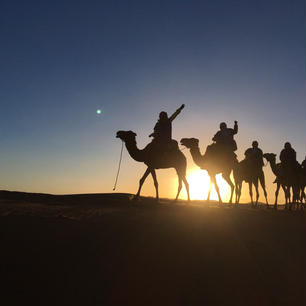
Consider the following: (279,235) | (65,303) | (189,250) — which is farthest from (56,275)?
(279,235)

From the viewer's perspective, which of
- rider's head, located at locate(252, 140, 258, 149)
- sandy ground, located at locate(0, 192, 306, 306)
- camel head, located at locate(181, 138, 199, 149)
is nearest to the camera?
sandy ground, located at locate(0, 192, 306, 306)

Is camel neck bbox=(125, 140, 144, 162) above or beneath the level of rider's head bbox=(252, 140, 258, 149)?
beneath

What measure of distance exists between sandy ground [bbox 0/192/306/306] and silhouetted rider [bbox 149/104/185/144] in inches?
198

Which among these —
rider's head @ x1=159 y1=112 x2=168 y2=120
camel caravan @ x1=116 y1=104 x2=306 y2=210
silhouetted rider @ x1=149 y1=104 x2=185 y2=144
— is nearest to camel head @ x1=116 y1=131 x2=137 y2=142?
camel caravan @ x1=116 y1=104 x2=306 y2=210

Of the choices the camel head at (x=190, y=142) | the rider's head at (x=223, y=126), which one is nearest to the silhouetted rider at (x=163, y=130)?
the camel head at (x=190, y=142)

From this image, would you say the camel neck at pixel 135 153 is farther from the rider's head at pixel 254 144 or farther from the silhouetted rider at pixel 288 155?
the silhouetted rider at pixel 288 155

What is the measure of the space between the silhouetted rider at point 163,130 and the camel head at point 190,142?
0.92 meters

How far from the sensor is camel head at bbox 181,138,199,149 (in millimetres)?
12594

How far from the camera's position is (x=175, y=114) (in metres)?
12.5

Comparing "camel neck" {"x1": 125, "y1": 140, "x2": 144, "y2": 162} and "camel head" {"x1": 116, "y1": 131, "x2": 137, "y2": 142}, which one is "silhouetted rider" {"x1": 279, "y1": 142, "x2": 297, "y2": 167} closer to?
"camel neck" {"x1": 125, "y1": 140, "x2": 144, "y2": 162}

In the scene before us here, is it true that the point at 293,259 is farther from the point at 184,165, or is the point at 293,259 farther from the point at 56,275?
the point at 184,165

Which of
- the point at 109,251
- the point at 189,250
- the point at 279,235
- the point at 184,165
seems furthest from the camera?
the point at 184,165

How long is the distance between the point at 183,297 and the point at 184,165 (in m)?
7.96

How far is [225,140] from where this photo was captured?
12328 mm
